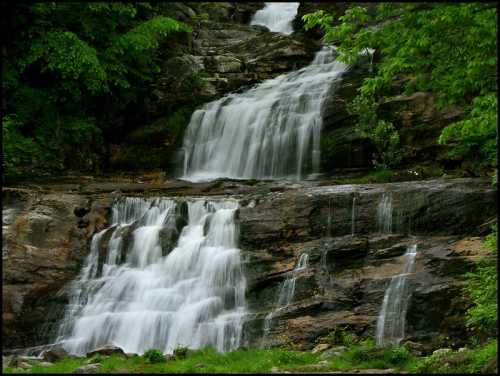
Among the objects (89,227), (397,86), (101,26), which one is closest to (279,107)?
(397,86)

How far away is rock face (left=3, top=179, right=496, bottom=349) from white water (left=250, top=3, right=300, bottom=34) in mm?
22475

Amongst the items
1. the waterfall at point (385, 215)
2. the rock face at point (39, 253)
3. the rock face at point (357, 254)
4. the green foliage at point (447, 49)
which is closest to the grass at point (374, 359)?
the rock face at point (357, 254)

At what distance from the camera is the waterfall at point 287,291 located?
12.4 metres

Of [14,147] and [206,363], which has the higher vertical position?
[14,147]

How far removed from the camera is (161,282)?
14.1 m

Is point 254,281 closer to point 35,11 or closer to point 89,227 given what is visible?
point 89,227

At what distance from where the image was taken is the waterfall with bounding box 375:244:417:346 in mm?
11598

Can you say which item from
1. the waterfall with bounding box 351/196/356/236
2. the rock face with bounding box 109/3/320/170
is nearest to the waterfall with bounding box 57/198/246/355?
the waterfall with bounding box 351/196/356/236

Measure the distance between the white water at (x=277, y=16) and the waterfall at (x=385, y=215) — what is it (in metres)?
22.8

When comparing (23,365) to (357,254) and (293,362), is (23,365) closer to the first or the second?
(293,362)

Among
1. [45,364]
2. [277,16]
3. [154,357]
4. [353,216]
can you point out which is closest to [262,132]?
[353,216]

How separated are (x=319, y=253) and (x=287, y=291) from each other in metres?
1.18

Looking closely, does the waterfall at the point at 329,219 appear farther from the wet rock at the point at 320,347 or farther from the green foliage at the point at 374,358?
the green foliage at the point at 374,358

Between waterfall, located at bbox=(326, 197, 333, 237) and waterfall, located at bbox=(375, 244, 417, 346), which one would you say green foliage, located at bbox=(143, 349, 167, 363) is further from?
waterfall, located at bbox=(326, 197, 333, 237)
